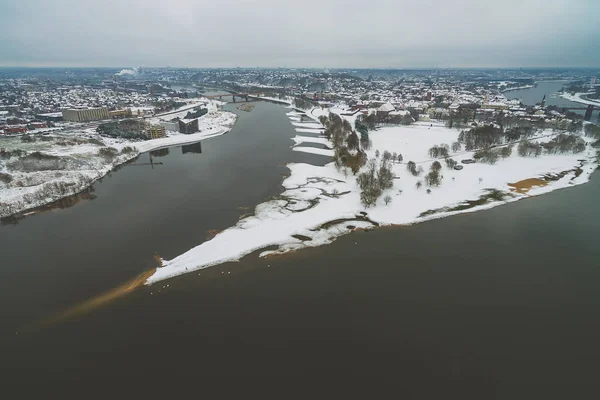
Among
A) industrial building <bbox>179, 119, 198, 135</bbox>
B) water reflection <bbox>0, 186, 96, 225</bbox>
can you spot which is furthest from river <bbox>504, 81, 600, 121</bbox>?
water reflection <bbox>0, 186, 96, 225</bbox>

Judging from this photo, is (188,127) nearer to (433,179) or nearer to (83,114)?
(83,114)

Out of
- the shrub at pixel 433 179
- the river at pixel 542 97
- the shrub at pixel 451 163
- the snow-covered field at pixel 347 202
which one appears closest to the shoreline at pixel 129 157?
the snow-covered field at pixel 347 202

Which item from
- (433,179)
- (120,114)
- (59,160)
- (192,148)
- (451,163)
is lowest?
(192,148)

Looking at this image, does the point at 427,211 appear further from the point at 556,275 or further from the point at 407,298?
the point at 407,298

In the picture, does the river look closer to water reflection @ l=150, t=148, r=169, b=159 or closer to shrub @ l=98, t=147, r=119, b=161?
water reflection @ l=150, t=148, r=169, b=159

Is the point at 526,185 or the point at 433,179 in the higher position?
the point at 433,179

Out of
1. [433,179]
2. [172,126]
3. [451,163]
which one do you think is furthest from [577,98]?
[172,126]

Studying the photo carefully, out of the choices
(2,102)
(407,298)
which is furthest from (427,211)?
(2,102)
